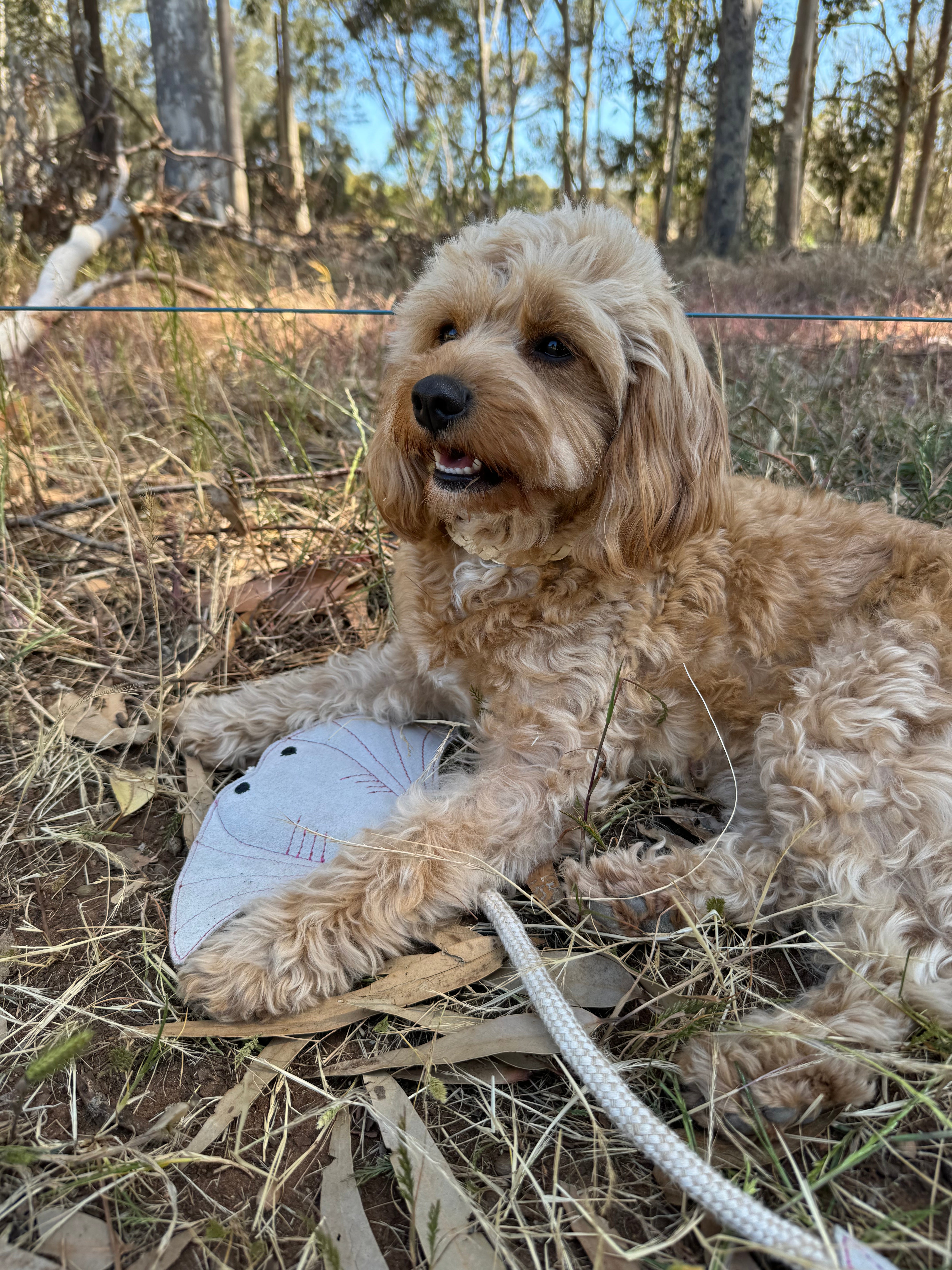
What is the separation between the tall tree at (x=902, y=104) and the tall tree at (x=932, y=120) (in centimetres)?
42

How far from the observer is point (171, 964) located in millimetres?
1890

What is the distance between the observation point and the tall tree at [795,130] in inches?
489

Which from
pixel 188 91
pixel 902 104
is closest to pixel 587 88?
pixel 902 104

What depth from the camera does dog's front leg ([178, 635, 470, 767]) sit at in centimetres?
261

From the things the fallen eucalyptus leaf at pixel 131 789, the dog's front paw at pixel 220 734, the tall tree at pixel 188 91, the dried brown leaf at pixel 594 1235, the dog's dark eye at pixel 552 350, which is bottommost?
the dried brown leaf at pixel 594 1235

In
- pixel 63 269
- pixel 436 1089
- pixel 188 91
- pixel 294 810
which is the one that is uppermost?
pixel 188 91

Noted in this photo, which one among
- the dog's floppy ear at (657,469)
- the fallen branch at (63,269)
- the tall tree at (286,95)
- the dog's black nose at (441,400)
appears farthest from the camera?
the tall tree at (286,95)

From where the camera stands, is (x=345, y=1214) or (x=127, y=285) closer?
(x=345, y=1214)

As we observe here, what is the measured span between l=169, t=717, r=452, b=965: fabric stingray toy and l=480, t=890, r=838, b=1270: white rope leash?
587 millimetres

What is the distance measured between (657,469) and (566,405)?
301mm

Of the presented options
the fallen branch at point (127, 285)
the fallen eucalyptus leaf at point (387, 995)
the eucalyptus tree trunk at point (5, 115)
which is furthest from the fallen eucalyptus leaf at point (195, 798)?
the eucalyptus tree trunk at point (5, 115)

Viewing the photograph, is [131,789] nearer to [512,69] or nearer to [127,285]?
[127,285]

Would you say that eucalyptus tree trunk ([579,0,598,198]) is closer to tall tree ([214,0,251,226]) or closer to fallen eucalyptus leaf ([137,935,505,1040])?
tall tree ([214,0,251,226])

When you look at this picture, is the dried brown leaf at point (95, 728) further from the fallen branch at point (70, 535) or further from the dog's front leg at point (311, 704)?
the fallen branch at point (70, 535)
